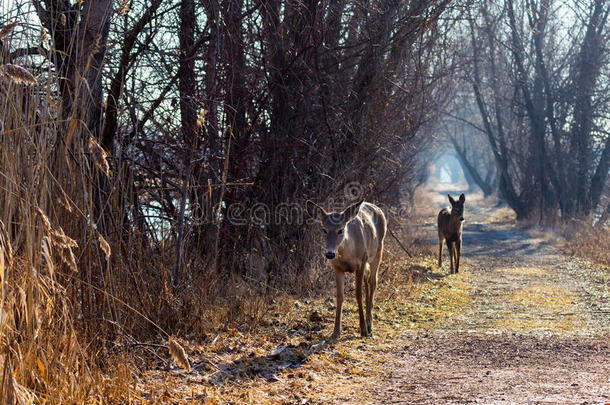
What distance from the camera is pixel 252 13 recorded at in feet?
36.0

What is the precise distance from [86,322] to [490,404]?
3188mm

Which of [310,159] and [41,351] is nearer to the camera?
[41,351]

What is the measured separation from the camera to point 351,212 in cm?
920

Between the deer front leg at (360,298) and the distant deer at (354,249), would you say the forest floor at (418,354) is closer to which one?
the deer front leg at (360,298)

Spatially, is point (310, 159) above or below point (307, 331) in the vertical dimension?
above

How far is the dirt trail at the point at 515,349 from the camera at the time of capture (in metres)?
6.41

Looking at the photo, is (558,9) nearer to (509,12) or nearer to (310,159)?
(509,12)

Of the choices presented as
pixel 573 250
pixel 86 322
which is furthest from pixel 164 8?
pixel 573 250

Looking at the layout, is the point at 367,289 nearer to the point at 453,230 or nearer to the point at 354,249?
the point at 354,249

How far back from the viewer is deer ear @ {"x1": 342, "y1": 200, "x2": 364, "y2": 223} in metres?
9.07

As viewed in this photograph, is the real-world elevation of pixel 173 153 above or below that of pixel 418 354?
above

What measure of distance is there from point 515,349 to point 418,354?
110 centimetres

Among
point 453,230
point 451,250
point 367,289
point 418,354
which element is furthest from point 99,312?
point 453,230

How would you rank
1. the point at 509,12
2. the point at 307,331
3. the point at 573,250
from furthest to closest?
the point at 509,12 < the point at 573,250 < the point at 307,331
